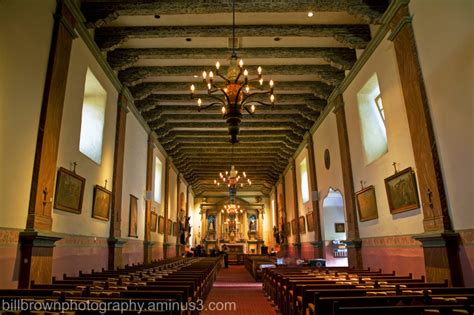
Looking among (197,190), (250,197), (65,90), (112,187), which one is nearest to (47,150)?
(65,90)

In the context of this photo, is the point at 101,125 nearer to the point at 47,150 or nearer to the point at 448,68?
the point at 47,150

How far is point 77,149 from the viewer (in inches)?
261

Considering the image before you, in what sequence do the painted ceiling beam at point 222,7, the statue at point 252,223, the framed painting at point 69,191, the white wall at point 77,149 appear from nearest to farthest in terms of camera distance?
the framed painting at point 69,191 → the white wall at point 77,149 → the painted ceiling beam at point 222,7 → the statue at point 252,223

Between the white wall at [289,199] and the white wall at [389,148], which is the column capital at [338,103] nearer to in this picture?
the white wall at [389,148]

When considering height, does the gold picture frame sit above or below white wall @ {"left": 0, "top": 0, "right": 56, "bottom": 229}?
below

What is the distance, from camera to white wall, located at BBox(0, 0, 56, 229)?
14.6ft

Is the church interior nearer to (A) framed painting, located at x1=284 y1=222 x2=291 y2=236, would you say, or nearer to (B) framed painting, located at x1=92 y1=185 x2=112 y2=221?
(B) framed painting, located at x1=92 y1=185 x2=112 y2=221

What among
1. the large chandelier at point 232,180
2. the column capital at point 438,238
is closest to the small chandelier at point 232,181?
the large chandelier at point 232,180

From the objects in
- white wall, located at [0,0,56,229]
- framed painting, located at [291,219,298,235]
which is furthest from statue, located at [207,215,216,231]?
white wall, located at [0,0,56,229]

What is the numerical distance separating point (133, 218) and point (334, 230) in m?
6.99

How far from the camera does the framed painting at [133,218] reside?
391 inches

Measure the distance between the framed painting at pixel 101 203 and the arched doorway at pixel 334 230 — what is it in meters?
7.08

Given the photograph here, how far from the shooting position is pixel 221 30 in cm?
750

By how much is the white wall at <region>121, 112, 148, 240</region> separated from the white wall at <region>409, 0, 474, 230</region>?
7.93 metres
